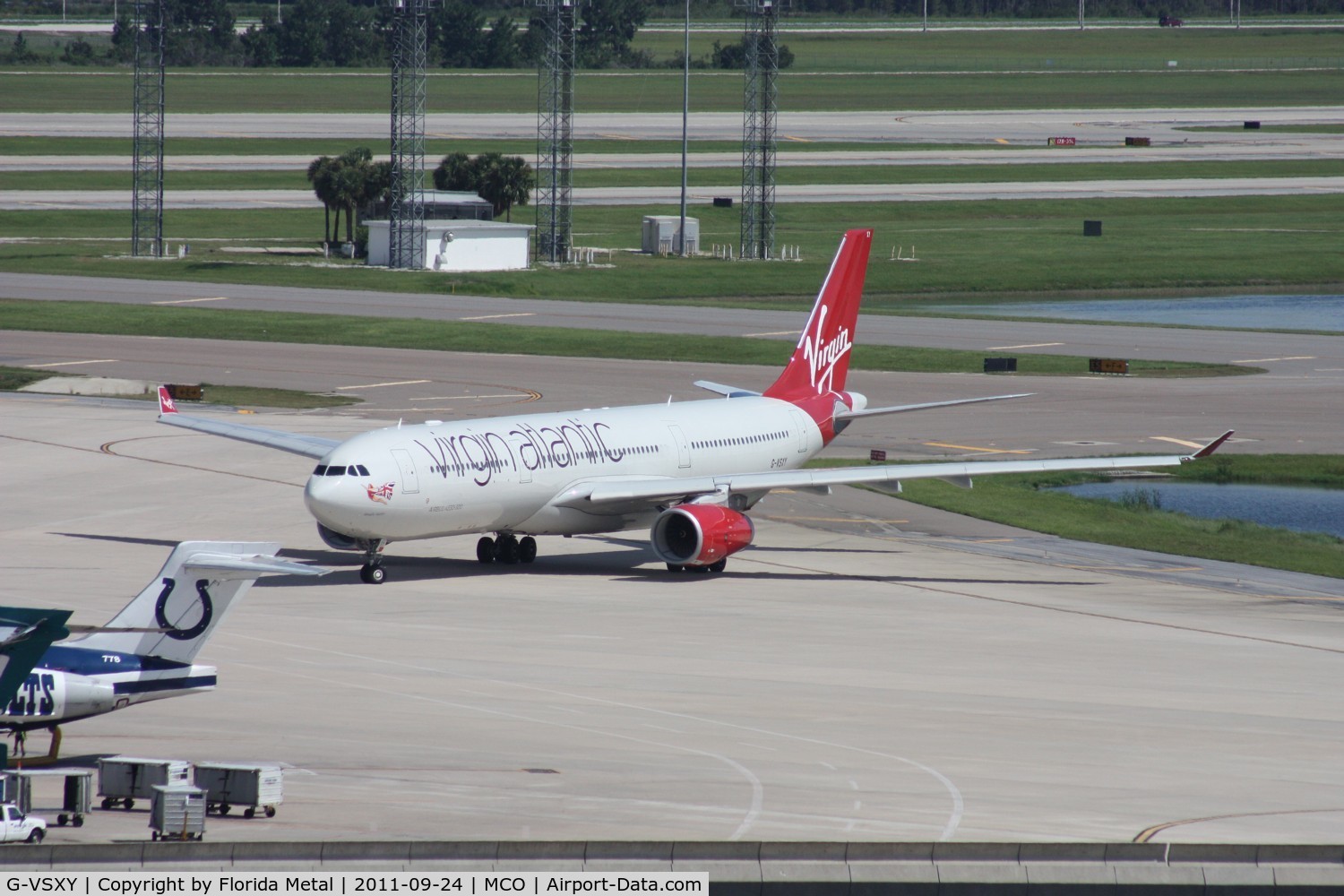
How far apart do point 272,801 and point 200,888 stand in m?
3.00

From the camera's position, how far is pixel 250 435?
165 feet

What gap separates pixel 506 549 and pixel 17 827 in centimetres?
2580

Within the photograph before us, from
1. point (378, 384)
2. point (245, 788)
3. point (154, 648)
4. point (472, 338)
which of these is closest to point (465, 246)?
point (472, 338)

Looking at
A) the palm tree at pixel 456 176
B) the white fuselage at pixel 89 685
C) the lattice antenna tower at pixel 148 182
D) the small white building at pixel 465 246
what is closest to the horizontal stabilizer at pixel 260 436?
the white fuselage at pixel 89 685

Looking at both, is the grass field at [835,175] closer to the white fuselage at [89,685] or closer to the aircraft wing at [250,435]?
the aircraft wing at [250,435]

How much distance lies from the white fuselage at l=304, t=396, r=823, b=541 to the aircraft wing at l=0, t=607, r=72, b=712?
58.3ft

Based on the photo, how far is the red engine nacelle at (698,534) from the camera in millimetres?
46625

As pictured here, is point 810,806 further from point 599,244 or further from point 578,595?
point 599,244

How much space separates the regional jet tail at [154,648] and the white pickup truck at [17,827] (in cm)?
350

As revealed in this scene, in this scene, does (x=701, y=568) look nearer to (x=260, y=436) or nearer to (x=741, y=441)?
(x=741, y=441)

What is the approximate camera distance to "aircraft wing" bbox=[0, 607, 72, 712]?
23938 mm

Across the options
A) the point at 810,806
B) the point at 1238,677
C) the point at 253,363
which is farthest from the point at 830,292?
the point at 253,363

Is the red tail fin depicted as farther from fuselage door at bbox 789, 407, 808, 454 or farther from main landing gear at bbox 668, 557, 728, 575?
main landing gear at bbox 668, 557, 728, 575

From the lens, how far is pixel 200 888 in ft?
72.5
